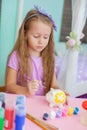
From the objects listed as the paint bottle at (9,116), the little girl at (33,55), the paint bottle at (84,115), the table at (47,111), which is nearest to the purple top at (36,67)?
the little girl at (33,55)

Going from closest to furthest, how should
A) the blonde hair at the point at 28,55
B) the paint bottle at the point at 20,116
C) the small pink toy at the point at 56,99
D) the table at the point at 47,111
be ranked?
the paint bottle at the point at 20,116 → the table at the point at 47,111 → the small pink toy at the point at 56,99 → the blonde hair at the point at 28,55

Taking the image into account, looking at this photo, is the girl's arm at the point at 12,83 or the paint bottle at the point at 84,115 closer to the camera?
the paint bottle at the point at 84,115

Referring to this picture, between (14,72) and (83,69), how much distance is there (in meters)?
1.30

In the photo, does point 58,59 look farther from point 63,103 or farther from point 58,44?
point 63,103

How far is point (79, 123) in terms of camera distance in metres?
1.05

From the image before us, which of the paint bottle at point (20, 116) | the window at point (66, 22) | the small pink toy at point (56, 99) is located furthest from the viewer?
the window at point (66, 22)

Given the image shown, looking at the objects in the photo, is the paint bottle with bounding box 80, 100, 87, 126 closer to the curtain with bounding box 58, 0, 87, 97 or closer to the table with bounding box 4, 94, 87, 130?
the table with bounding box 4, 94, 87, 130

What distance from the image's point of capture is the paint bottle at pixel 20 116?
34.8 inches

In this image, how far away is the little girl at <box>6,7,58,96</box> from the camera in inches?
55.8

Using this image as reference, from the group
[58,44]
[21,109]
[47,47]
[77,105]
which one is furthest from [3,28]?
[21,109]

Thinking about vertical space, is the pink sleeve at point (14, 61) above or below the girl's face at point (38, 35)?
below

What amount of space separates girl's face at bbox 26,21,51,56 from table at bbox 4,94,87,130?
302mm

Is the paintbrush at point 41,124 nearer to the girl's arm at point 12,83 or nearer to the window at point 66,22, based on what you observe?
the girl's arm at point 12,83

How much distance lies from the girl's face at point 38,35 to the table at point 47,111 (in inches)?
11.9
